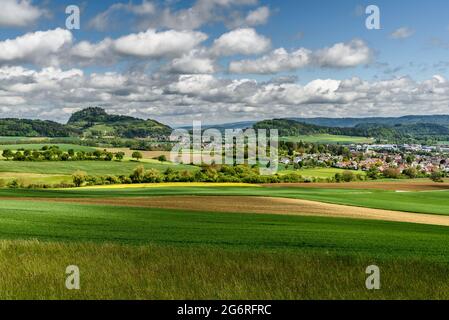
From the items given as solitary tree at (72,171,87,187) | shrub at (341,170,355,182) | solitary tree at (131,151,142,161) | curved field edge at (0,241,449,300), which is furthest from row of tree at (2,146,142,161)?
curved field edge at (0,241,449,300)

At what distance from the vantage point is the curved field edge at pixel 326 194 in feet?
168

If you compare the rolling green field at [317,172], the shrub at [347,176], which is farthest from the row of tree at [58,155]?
the shrub at [347,176]

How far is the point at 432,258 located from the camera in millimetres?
16844

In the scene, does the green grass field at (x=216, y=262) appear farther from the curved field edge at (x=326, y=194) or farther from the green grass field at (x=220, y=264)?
the curved field edge at (x=326, y=194)

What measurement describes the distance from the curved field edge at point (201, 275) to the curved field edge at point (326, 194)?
3614 cm

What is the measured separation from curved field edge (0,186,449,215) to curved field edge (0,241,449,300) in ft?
119

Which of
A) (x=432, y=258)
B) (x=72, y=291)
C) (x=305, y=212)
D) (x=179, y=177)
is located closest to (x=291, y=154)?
(x=179, y=177)

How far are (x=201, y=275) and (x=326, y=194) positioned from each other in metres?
51.9

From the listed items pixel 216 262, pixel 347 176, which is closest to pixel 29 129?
pixel 347 176

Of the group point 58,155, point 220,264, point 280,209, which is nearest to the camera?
point 220,264

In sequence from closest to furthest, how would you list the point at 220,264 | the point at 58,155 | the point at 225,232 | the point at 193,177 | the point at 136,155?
1. the point at 220,264
2. the point at 225,232
3. the point at 193,177
4. the point at 58,155
5. the point at 136,155

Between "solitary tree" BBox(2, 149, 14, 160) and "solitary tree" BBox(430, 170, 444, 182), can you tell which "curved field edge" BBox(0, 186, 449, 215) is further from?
"solitary tree" BBox(2, 149, 14, 160)

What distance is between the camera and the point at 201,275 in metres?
12.3

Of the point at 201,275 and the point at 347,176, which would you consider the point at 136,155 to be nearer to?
the point at 347,176
